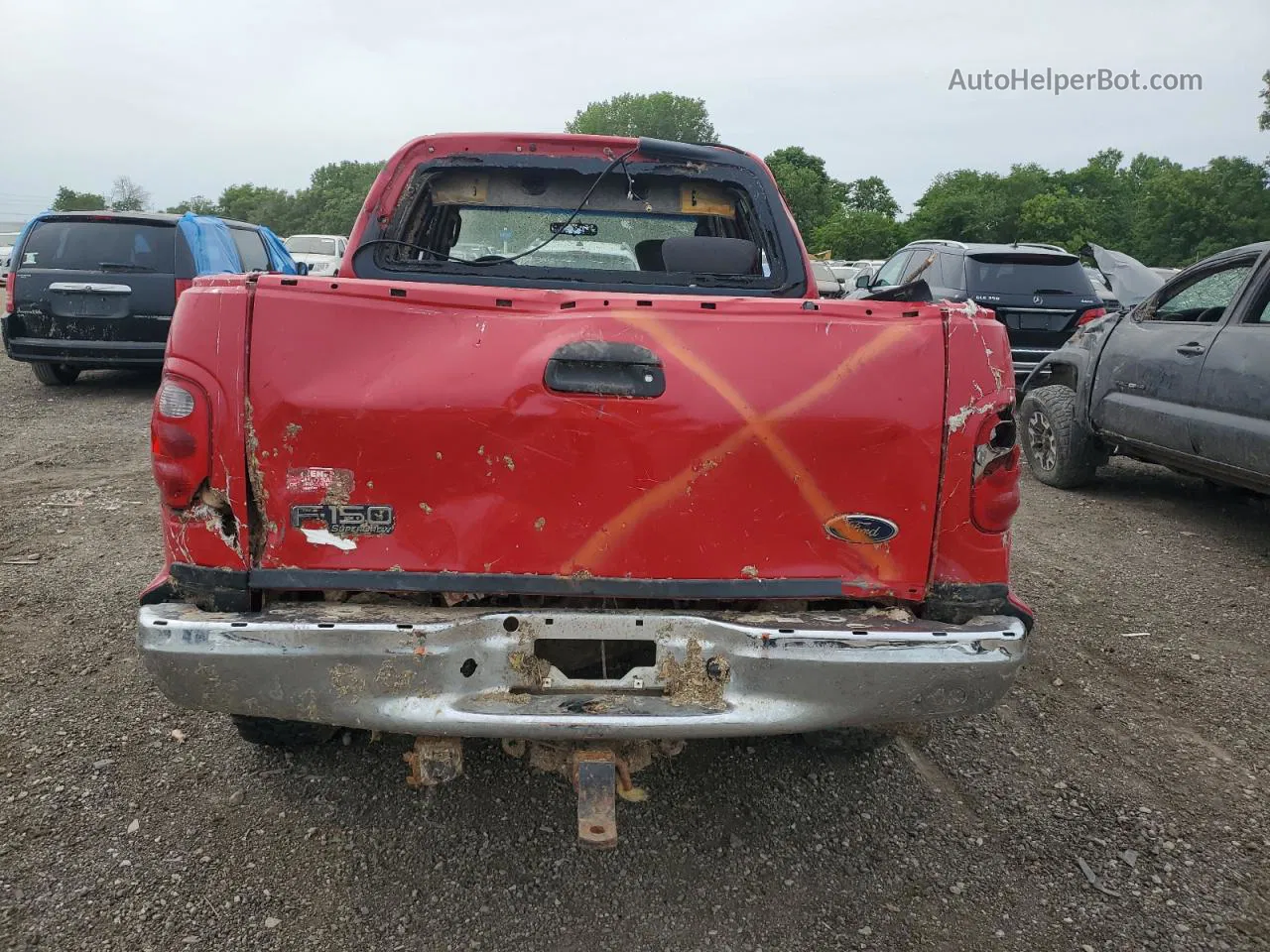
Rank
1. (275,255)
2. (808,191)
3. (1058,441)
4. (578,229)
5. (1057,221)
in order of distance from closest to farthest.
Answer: (578,229) → (1058,441) → (275,255) → (1057,221) → (808,191)

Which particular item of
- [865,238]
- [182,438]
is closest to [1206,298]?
[182,438]

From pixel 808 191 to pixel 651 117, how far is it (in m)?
25.7

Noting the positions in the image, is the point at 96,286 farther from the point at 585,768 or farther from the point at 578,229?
the point at 585,768

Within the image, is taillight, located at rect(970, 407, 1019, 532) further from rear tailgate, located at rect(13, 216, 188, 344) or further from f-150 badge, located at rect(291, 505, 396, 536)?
rear tailgate, located at rect(13, 216, 188, 344)

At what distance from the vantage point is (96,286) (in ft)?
27.1

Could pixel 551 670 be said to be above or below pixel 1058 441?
above

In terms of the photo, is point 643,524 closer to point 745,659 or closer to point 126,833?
point 745,659

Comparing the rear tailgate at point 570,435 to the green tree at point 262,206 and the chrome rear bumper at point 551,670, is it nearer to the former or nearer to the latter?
the chrome rear bumper at point 551,670

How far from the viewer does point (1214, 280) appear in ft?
18.0

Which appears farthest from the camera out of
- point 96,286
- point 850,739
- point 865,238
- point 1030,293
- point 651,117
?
point 651,117

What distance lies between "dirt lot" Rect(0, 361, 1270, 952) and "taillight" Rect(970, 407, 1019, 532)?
1016 mm

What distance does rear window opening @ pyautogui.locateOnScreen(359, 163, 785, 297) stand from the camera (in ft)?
10.3

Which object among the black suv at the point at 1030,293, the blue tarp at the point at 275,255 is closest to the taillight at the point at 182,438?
the black suv at the point at 1030,293

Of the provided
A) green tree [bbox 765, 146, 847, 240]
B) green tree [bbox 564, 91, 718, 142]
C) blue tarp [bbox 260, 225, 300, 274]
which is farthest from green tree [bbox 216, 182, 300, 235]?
blue tarp [bbox 260, 225, 300, 274]
